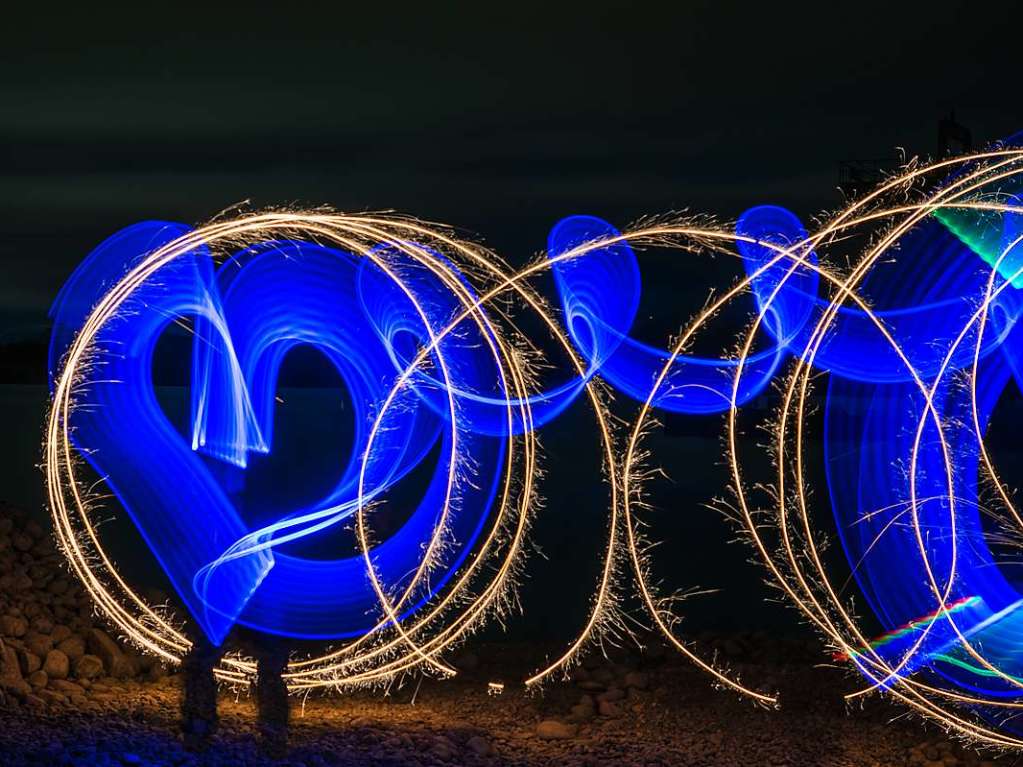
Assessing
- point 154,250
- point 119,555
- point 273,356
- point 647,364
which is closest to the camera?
point 154,250

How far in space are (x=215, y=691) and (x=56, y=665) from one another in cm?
110

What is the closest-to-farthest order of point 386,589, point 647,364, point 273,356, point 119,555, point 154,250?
point 154,250 → point 273,356 → point 386,589 → point 119,555 → point 647,364

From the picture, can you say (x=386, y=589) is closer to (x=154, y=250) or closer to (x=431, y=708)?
(x=431, y=708)

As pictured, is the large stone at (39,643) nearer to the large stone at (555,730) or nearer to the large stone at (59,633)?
the large stone at (59,633)

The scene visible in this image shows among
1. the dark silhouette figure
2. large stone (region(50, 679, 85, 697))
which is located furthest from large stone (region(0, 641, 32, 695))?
the dark silhouette figure

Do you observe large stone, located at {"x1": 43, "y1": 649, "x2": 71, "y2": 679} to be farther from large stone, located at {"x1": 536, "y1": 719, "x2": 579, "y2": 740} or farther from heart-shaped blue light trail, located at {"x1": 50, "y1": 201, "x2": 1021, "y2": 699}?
large stone, located at {"x1": 536, "y1": 719, "x2": 579, "y2": 740}

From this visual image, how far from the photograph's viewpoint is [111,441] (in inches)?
272

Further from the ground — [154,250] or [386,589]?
[154,250]

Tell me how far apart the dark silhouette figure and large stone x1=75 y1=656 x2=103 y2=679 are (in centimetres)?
84

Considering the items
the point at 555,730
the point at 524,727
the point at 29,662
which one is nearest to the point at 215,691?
the point at 29,662

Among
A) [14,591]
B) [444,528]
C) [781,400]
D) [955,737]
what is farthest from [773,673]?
[14,591]

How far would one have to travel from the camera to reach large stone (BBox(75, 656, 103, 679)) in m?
6.49

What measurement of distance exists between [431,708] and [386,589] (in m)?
Answer: 1.35

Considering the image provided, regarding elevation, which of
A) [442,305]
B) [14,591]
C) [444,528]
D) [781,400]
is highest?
[442,305]
